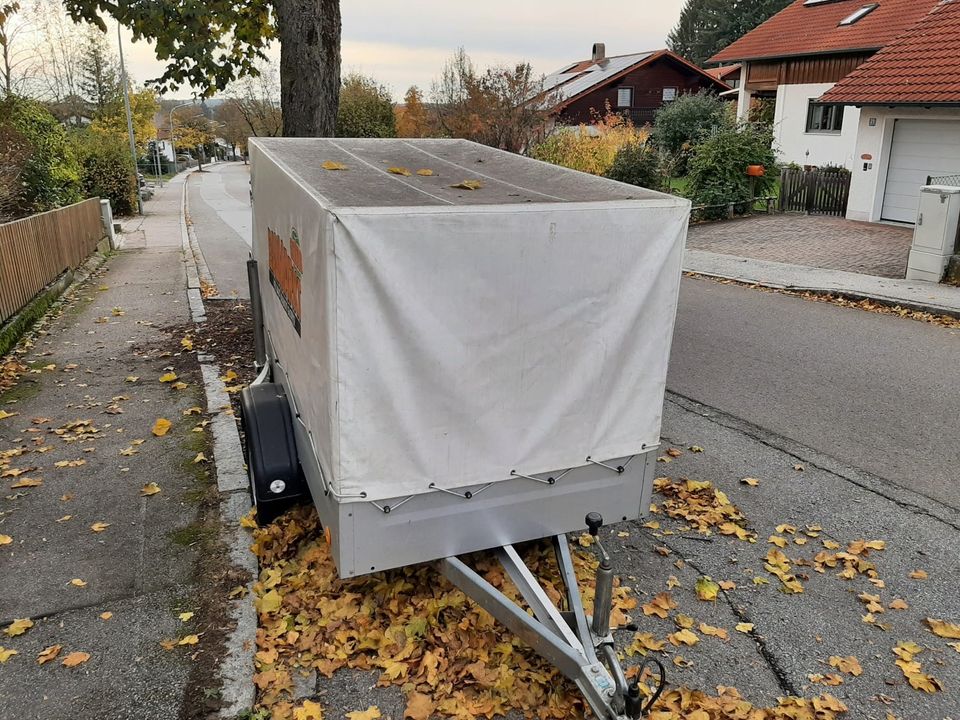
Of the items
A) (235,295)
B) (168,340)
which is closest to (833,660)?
(168,340)

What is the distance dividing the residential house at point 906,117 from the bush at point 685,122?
9637mm

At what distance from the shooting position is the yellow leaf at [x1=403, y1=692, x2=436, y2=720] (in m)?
3.43

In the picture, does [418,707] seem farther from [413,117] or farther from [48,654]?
[413,117]

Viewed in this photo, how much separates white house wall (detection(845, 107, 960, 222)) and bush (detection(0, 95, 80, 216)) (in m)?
18.9

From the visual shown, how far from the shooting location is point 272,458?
4582mm

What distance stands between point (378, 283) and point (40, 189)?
1663 centimetres

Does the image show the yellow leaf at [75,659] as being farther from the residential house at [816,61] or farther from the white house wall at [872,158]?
the residential house at [816,61]

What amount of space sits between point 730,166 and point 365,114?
24785mm

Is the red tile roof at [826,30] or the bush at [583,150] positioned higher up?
the red tile roof at [826,30]

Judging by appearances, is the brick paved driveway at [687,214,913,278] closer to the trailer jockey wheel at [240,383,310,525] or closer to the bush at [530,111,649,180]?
the bush at [530,111,649,180]

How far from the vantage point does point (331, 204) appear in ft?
10.4

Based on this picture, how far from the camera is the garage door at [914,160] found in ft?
53.2

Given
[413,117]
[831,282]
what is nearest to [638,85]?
[413,117]

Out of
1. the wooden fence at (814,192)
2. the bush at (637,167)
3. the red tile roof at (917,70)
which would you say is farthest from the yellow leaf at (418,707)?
the wooden fence at (814,192)
